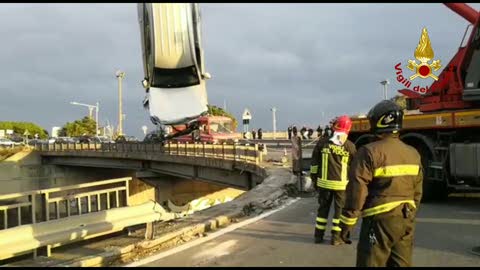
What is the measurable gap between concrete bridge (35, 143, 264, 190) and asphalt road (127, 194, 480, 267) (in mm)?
10618

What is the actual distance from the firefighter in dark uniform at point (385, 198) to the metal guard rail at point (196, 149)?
1698 centimetres

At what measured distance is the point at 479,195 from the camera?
12.0 m

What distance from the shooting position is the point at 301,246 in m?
7.04

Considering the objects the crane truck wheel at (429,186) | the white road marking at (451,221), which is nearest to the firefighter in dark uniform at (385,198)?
the white road marking at (451,221)

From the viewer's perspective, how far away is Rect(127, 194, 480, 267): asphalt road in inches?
243

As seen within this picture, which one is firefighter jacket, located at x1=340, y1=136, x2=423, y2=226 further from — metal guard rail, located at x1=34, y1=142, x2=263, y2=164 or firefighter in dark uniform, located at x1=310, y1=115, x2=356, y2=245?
metal guard rail, located at x1=34, y1=142, x2=263, y2=164

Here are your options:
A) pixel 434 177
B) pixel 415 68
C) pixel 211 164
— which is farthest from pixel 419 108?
pixel 211 164

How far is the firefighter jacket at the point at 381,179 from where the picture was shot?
409 cm

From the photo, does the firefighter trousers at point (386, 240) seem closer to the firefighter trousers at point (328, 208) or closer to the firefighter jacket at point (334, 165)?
the firefighter trousers at point (328, 208)

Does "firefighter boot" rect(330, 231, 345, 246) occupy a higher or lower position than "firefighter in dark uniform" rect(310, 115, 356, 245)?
lower

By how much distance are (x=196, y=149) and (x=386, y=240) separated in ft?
80.5

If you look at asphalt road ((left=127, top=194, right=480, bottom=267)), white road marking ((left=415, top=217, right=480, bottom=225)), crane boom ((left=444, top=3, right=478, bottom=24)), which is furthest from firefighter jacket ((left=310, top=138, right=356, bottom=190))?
crane boom ((left=444, top=3, right=478, bottom=24))

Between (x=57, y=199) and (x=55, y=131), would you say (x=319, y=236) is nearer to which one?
(x=57, y=199)

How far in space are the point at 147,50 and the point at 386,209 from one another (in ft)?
80.6
